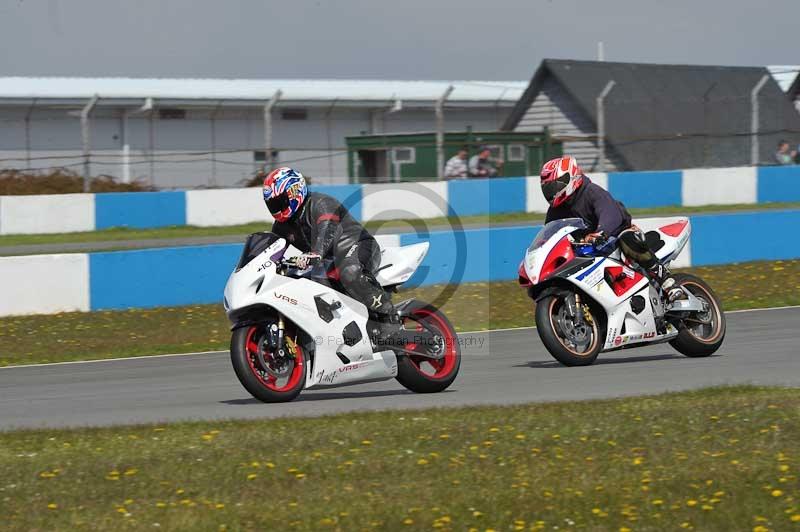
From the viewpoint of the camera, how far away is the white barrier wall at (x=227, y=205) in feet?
79.9

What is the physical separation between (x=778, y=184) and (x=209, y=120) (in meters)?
16.6

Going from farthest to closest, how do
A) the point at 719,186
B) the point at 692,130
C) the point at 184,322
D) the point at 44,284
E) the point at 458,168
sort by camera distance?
the point at 692,130, the point at 719,186, the point at 458,168, the point at 44,284, the point at 184,322

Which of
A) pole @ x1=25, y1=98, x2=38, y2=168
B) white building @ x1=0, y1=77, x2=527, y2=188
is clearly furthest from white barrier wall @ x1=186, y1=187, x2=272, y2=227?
pole @ x1=25, y1=98, x2=38, y2=168

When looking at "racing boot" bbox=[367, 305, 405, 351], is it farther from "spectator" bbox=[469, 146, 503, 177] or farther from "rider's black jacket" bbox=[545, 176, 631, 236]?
"spectator" bbox=[469, 146, 503, 177]

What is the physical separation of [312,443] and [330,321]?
1608mm

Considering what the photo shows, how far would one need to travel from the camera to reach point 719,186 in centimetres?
2673

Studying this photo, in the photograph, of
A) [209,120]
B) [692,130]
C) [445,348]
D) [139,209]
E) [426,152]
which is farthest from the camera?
[209,120]

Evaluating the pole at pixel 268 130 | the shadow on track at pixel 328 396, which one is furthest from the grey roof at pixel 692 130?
the shadow on track at pixel 328 396

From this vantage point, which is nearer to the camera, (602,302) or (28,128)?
(602,302)

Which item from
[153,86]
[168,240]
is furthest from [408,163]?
[153,86]

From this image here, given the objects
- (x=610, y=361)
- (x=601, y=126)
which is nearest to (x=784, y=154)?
(x=601, y=126)

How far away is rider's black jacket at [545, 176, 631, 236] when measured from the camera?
9.65m

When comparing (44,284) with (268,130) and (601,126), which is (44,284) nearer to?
(268,130)

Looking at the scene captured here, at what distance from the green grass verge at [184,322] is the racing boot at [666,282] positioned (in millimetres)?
3569
